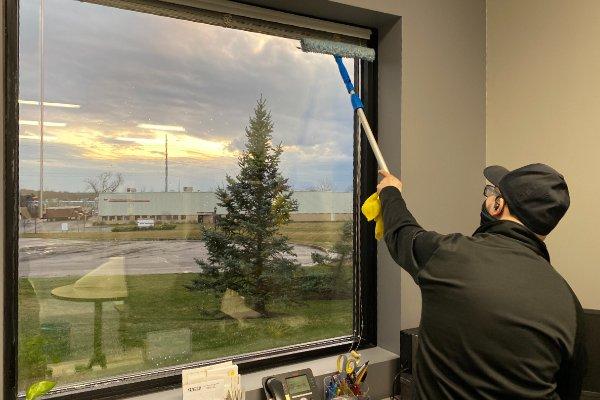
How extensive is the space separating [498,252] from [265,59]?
3.87ft

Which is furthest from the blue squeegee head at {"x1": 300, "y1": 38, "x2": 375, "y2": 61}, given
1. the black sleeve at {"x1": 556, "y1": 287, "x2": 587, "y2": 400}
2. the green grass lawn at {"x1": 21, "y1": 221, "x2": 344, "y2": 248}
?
A: the black sleeve at {"x1": 556, "y1": 287, "x2": 587, "y2": 400}

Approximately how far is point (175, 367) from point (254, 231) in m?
0.59

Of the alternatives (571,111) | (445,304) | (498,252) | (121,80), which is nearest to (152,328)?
(121,80)

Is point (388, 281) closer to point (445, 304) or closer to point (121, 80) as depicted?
point (445, 304)

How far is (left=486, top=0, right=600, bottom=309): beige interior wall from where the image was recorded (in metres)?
1.82

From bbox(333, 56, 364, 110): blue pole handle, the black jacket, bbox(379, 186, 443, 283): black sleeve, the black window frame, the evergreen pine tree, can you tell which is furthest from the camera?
the evergreen pine tree

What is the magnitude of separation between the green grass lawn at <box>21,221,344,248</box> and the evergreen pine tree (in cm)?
5

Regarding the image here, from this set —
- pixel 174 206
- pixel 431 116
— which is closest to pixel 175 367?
pixel 174 206

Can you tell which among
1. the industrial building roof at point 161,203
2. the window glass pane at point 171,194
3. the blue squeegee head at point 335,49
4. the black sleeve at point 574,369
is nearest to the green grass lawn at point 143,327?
the window glass pane at point 171,194

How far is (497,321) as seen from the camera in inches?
42.8

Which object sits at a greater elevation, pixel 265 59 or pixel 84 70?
pixel 265 59

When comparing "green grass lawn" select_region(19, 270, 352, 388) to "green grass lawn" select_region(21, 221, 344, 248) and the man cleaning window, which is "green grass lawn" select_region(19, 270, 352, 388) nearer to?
"green grass lawn" select_region(21, 221, 344, 248)

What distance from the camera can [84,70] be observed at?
4.96 ft

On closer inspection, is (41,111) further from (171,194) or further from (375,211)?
→ (375,211)
